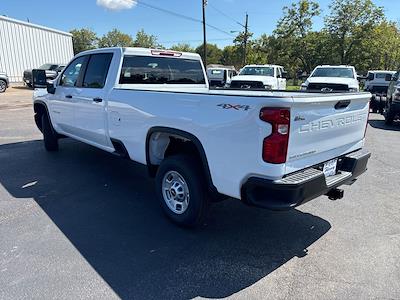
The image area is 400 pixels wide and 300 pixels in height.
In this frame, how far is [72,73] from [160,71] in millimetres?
→ 1703

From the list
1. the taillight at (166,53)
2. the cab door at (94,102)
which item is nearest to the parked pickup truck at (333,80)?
the taillight at (166,53)

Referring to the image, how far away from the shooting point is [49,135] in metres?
7.22

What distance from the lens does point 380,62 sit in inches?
1638

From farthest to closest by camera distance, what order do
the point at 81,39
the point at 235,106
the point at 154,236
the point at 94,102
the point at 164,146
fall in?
the point at 81,39
the point at 94,102
the point at 164,146
the point at 154,236
the point at 235,106

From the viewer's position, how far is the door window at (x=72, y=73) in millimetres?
5805

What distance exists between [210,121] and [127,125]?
1.58 meters

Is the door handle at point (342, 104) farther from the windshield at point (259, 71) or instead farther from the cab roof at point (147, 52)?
the windshield at point (259, 71)

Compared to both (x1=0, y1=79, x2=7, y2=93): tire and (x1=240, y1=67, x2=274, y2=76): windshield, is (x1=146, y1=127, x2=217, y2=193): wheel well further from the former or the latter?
(x1=0, y1=79, x2=7, y2=93): tire

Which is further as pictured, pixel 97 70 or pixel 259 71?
pixel 259 71

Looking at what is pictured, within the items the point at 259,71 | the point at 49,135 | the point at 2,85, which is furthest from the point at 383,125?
the point at 2,85

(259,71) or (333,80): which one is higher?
(259,71)

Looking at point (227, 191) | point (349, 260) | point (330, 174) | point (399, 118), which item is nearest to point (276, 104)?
point (227, 191)

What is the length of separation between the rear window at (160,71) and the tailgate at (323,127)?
2.84 metres

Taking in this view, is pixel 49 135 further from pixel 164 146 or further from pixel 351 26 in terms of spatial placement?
pixel 351 26
